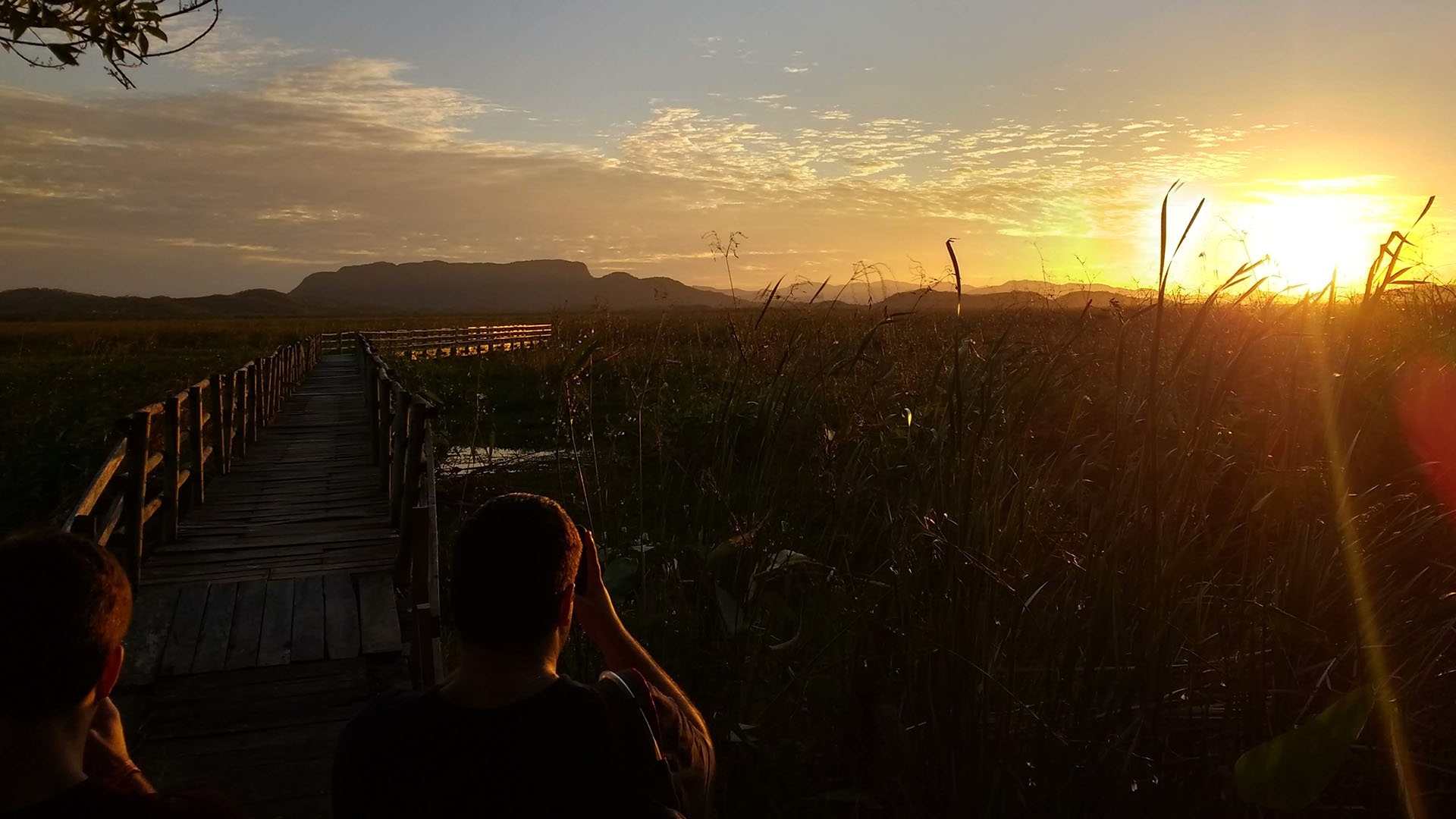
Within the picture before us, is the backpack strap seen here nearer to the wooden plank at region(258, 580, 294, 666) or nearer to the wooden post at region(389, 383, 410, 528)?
the wooden plank at region(258, 580, 294, 666)

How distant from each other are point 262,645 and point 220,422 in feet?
18.5

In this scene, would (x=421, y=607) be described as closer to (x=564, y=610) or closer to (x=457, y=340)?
(x=564, y=610)

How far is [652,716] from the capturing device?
1640 millimetres

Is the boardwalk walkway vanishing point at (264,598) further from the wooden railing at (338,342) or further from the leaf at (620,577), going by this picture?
the wooden railing at (338,342)

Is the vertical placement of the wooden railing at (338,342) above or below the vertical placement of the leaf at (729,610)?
below

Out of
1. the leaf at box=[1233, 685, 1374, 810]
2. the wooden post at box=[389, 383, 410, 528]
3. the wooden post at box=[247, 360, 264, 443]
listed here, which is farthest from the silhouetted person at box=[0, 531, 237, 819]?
the wooden post at box=[247, 360, 264, 443]

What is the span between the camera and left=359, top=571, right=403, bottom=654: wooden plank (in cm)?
548

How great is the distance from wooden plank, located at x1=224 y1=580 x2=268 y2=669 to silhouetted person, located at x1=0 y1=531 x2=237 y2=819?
4183 millimetres

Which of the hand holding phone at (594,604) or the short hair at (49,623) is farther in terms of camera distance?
the hand holding phone at (594,604)

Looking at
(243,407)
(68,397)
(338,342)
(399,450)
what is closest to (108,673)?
(399,450)

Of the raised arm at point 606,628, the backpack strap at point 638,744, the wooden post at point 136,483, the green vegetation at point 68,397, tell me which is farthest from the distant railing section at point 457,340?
the backpack strap at point 638,744

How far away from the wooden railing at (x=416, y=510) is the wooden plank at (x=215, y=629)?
93 cm

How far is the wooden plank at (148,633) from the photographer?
5.00m

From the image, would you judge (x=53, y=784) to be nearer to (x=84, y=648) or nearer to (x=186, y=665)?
(x=84, y=648)
